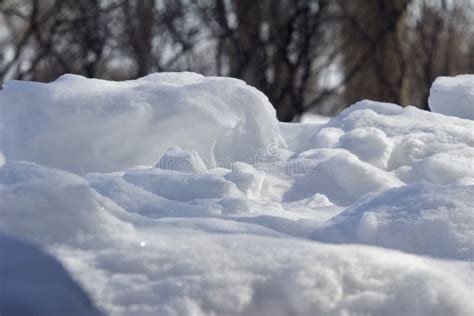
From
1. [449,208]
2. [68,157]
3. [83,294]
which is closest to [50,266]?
[83,294]

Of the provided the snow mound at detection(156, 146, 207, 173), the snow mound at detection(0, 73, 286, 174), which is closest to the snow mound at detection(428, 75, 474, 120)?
the snow mound at detection(0, 73, 286, 174)

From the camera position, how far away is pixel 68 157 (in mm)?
3469

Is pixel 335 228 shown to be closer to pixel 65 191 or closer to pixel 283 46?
pixel 65 191

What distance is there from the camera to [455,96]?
4340 mm

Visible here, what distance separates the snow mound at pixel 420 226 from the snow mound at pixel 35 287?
67 cm

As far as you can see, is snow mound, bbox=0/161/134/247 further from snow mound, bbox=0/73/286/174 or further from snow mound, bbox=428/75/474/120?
snow mound, bbox=428/75/474/120

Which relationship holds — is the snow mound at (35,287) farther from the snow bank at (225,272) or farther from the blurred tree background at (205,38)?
the blurred tree background at (205,38)

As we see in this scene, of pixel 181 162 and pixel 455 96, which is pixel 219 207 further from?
pixel 455 96

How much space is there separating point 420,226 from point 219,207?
600 millimetres

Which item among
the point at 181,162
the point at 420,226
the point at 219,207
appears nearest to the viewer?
the point at 420,226

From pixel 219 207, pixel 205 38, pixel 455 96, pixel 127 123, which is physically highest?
pixel 219 207

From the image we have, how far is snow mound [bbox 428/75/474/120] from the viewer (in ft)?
14.1

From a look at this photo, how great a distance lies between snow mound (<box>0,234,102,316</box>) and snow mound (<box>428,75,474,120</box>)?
280 centimetres

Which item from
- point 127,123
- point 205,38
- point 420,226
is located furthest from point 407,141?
point 205,38
